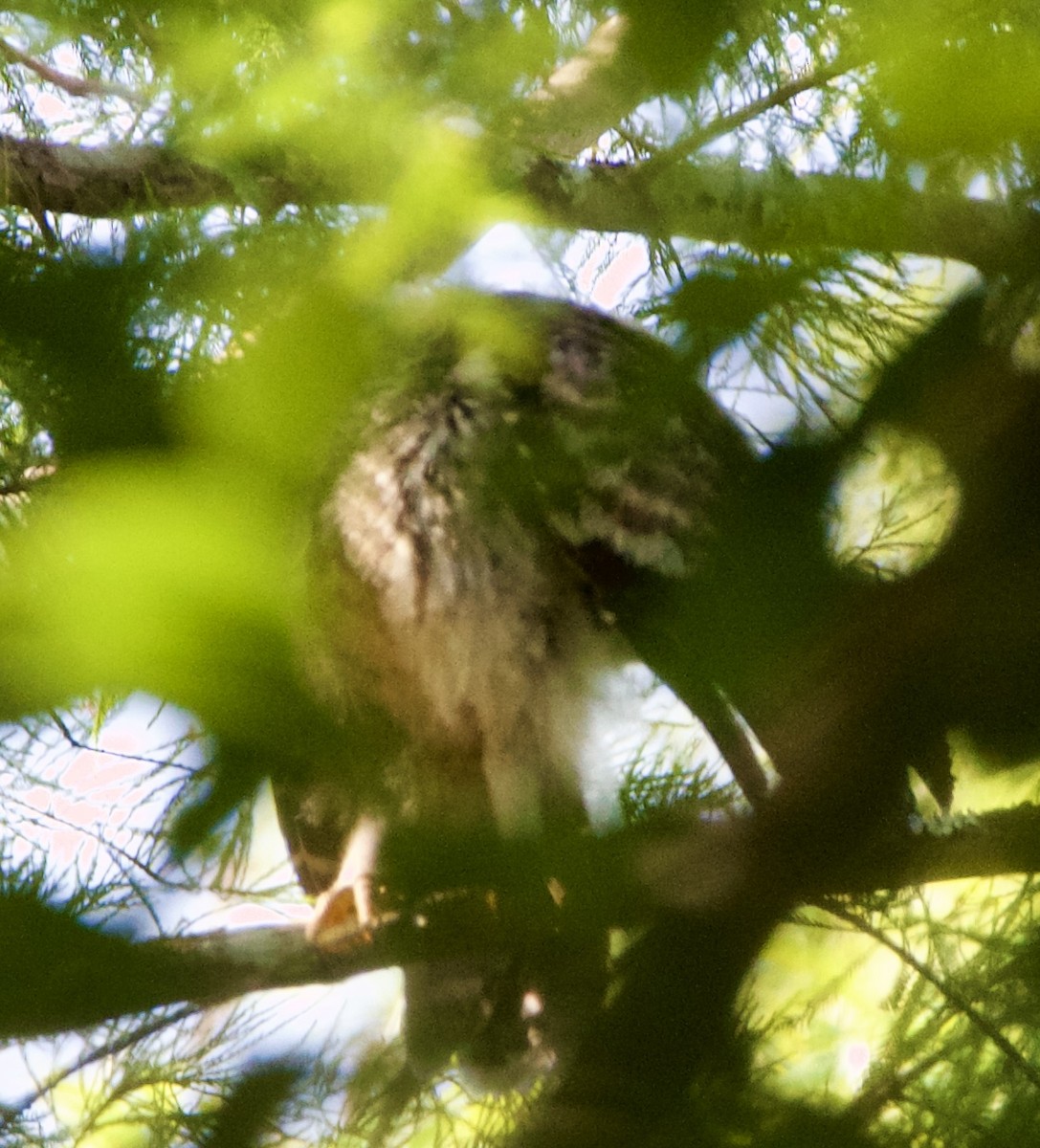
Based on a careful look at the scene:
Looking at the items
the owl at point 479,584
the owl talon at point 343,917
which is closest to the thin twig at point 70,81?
the owl at point 479,584

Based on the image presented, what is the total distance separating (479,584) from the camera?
2.33 m

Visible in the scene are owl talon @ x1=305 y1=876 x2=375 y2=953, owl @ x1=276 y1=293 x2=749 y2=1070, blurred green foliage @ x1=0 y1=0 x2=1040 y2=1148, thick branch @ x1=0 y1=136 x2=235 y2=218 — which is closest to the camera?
blurred green foliage @ x1=0 y1=0 x2=1040 y2=1148

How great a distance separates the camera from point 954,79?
1.13 metres

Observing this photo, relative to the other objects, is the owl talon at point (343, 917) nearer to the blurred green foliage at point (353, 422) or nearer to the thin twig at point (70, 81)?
the blurred green foliage at point (353, 422)

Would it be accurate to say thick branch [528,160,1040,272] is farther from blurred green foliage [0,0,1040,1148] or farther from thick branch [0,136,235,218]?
thick branch [0,136,235,218]

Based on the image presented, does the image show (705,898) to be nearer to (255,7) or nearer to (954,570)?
(954,570)

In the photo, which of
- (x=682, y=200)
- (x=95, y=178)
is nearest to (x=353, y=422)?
(x=682, y=200)

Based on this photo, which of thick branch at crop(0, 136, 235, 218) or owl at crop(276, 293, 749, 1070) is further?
thick branch at crop(0, 136, 235, 218)

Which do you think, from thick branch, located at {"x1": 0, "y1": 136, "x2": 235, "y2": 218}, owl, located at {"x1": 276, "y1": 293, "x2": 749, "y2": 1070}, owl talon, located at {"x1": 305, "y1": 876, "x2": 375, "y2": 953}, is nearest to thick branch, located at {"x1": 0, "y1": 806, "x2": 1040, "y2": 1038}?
owl talon, located at {"x1": 305, "y1": 876, "x2": 375, "y2": 953}

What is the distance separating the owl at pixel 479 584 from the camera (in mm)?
1947

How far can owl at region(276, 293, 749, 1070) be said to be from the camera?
1.95 m

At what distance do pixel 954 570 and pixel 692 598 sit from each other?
0.86 ft

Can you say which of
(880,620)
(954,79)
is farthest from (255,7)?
(880,620)

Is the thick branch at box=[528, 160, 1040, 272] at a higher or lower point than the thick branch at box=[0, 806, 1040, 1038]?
higher
